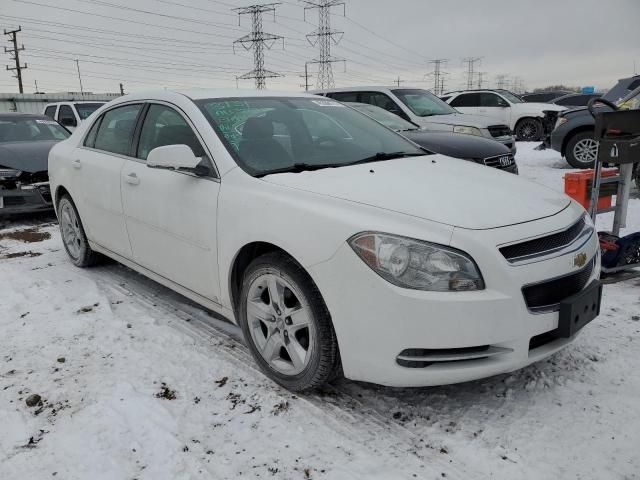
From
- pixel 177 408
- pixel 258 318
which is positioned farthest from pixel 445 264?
pixel 177 408

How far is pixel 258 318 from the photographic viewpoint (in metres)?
2.85

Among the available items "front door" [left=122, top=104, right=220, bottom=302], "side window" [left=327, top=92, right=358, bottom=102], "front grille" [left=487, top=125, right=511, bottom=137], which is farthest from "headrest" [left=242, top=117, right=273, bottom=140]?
"front grille" [left=487, top=125, right=511, bottom=137]

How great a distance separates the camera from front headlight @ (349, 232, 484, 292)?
86.8 inches

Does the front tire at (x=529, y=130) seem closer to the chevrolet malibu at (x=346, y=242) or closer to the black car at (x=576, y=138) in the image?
the black car at (x=576, y=138)

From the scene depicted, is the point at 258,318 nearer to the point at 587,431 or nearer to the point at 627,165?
the point at 587,431

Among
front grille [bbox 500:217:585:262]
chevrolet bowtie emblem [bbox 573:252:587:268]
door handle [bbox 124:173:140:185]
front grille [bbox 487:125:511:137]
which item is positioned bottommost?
chevrolet bowtie emblem [bbox 573:252:587:268]

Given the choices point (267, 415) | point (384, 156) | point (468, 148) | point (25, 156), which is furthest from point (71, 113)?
point (267, 415)

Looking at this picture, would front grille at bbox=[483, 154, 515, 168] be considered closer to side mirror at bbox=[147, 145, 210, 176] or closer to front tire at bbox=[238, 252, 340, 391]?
side mirror at bbox=[147, 145, 210, 176]

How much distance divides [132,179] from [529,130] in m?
14.7

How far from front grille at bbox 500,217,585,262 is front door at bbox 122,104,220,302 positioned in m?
1.59

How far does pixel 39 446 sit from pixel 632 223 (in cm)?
590

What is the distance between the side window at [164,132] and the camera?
3302mm

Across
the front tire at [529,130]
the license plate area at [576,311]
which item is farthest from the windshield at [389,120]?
the front tire at [529,130]

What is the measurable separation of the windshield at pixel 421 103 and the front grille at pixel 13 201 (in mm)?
6455
